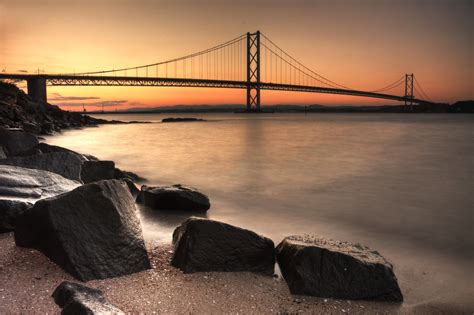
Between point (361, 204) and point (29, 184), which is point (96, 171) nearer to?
point (29, 184)

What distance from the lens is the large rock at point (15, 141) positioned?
Answer: 5.80 meters

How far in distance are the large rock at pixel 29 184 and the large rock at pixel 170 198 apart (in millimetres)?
865

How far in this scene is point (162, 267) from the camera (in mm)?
2279

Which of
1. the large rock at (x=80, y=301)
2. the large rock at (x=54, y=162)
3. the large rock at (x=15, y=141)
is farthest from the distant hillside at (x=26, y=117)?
the large rock at (x=80, y=301)

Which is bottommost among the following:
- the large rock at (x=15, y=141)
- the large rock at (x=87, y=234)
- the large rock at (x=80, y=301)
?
the large rock at (x=80, y=301)

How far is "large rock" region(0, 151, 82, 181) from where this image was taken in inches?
144

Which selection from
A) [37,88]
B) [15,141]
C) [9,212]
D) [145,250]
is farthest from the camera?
[37,88]

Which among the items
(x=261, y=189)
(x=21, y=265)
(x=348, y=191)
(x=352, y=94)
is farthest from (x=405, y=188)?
(x=352, y=94)

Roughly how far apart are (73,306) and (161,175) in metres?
6.49

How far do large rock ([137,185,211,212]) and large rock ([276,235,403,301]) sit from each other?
1784 mm

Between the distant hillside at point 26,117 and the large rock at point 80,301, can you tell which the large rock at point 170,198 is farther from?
the distant hillside at point 26,117

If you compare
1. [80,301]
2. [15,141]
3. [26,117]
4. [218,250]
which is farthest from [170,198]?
[26,117]

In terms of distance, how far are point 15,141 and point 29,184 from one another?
3705 millimetres

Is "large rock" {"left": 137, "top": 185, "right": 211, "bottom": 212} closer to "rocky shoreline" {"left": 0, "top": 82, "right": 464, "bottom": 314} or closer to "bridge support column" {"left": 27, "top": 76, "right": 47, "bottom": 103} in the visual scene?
"rocky shoreline" {"left": 0, "top": 82, "right": 464, "bottom": 314}
